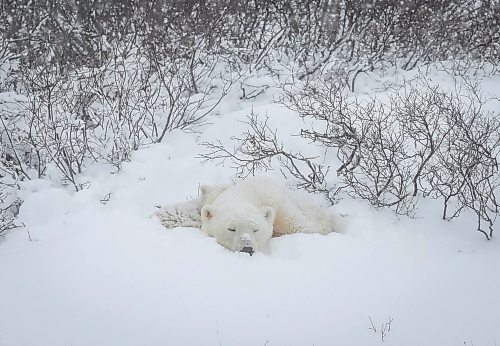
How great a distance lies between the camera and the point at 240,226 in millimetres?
3846

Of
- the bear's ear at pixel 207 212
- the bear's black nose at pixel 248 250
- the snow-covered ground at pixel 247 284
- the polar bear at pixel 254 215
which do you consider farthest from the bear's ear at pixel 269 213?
the bear's black nose at pixel 248 250

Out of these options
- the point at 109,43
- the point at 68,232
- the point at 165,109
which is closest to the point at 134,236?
the point at 68,232

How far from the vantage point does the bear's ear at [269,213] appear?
412cm

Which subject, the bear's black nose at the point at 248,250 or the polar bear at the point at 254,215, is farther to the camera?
the polar bear at the point at 254,215

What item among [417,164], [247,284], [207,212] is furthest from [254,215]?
[417,164]

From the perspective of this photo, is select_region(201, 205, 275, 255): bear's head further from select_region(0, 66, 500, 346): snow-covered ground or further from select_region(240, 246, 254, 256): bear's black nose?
select_region(0, 66, 500, 346): snow-covered ground

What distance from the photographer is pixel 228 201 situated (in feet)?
14.0

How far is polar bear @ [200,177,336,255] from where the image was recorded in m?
3.85

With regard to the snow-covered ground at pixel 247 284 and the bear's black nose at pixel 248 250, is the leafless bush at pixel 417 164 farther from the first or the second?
the bear's black nose at pixel 248 250

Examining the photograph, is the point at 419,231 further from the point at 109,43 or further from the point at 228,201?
the point at 109,43

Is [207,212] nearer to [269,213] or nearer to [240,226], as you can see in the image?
[240,226]

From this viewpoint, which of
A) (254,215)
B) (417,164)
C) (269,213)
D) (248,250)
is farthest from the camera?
(417,164)

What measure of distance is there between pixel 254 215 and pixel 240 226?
0.21 meters

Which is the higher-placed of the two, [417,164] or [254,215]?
[417,164]
